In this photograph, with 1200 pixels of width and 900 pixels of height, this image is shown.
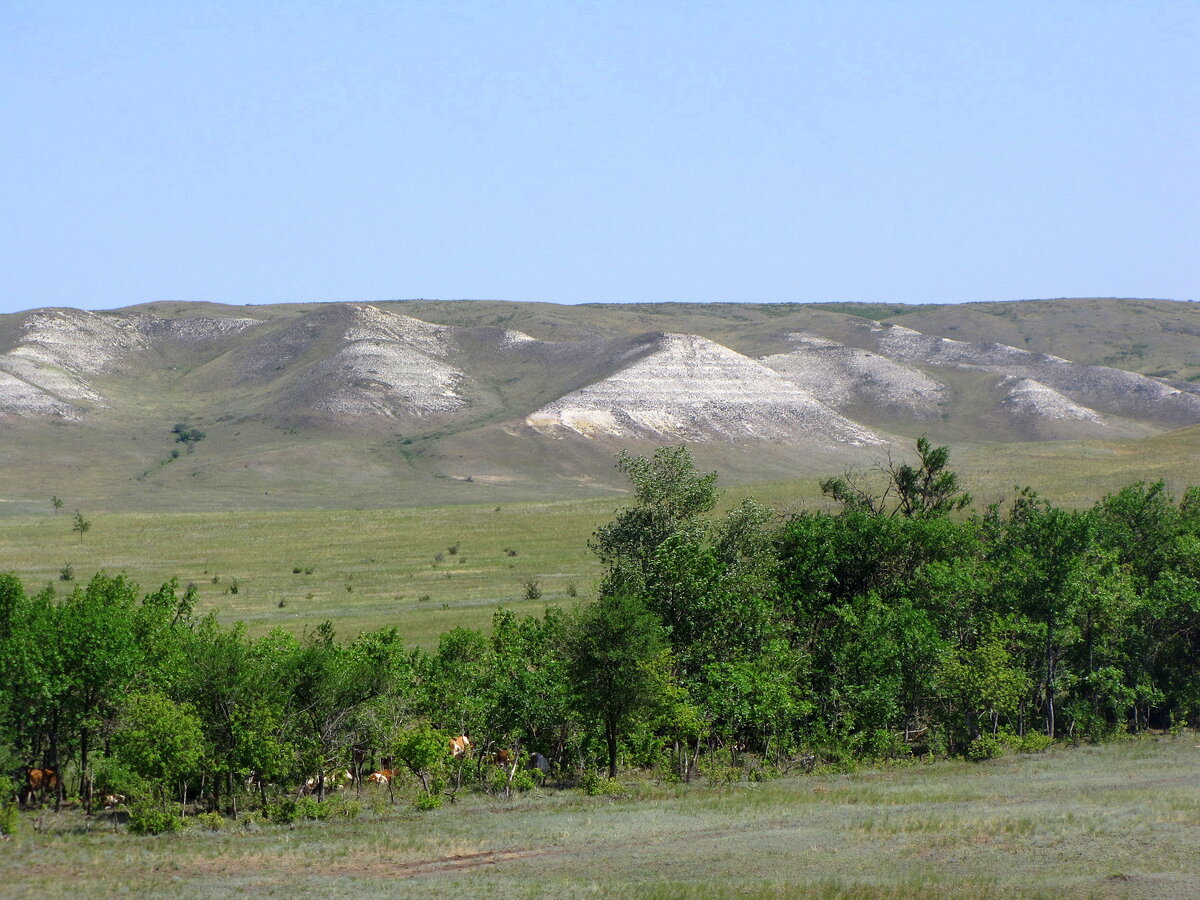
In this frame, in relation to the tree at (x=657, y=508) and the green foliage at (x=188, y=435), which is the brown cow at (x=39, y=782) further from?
the green foliage at (x=188, y=435)

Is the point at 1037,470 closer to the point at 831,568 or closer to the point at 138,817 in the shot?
the point at 831,568

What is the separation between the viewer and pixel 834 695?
124 feet

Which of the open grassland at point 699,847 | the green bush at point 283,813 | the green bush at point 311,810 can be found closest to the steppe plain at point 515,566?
the open grassland at point 699,847

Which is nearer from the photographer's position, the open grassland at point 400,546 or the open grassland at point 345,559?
the open grassland at point 345,559

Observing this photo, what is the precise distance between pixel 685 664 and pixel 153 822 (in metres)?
17.4

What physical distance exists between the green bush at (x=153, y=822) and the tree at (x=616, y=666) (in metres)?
11.4

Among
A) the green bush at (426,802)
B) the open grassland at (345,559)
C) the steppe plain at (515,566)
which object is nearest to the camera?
the steppe plain at (515,566)

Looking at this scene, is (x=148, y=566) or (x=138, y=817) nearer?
(x=138, y=817)

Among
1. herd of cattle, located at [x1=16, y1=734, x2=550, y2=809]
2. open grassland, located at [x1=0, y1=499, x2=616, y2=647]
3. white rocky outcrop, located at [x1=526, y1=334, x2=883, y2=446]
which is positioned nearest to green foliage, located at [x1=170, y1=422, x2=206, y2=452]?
white rocky outcrop, located at [x1=526, y1=334, x2=883, y2=446]

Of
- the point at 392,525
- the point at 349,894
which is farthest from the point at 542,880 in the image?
the point at 392,525

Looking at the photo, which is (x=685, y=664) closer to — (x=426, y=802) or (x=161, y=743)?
(x=426, y=802)

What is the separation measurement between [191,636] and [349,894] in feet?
52.1

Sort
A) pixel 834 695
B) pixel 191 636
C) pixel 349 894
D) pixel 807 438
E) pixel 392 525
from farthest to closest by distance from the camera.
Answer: pixel 807 438, pixel 392 525, pixel 834 695, pixel 191 636, pixel 349 894

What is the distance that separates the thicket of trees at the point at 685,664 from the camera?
101ft
